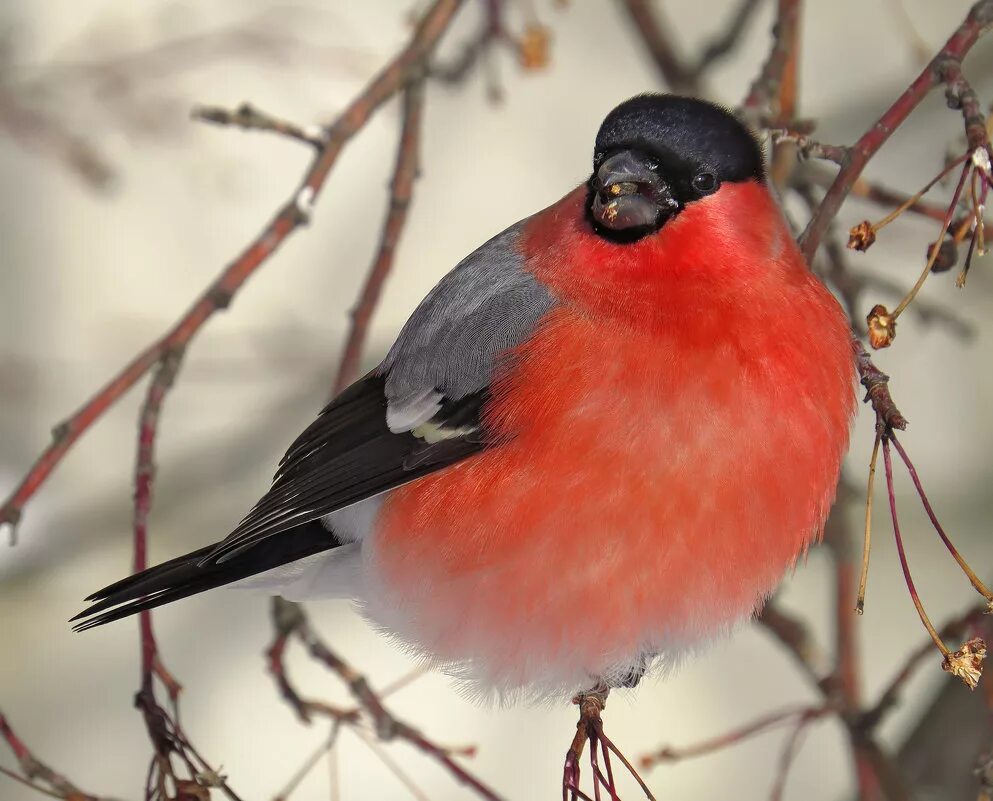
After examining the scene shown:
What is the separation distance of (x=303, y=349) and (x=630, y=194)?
2143 millimetres

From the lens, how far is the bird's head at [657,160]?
1961 millimetres

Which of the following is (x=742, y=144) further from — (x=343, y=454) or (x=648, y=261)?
(x=343, y=454)

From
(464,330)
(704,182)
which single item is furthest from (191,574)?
(704,182)

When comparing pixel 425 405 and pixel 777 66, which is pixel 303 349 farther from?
pixel 777 66

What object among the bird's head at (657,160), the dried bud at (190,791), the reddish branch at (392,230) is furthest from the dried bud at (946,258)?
the dried bud at (190,791)

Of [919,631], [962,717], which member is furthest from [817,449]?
[919,631]

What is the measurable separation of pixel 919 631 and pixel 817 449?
265 centimetres

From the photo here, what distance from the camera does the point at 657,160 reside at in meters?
1.97

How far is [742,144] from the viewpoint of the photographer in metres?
2.06

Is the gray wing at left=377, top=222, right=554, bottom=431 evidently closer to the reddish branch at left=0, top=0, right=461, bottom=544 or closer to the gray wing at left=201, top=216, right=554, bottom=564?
the gray wing at left=201, top=216, right=554, bottom=564

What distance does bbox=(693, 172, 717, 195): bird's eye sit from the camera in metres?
2.01

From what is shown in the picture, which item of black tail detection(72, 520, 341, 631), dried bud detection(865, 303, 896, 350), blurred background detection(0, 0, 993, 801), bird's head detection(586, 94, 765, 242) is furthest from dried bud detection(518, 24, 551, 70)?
dried bud detection(865, 303, 896, 350)

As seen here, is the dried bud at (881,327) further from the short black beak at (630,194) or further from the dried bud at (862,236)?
the short black beak at (630,194)

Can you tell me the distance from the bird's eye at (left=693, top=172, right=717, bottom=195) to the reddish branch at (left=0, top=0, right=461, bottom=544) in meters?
0.65
